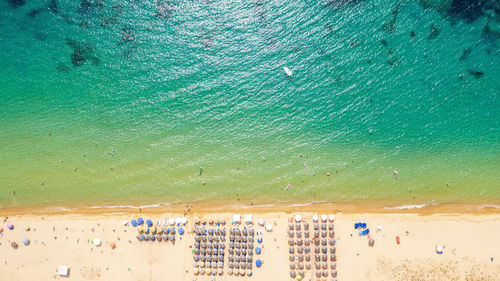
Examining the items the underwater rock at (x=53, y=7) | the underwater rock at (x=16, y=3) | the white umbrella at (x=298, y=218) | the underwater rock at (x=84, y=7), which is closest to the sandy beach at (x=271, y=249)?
the white umbrella at (x=298, y=218)

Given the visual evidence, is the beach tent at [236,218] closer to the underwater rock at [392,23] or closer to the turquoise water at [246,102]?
the turquoise water at [246,102]

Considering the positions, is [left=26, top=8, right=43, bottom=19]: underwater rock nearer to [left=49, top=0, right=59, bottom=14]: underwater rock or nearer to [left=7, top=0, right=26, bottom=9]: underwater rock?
[left=49, top=0, right=59, bottom=14]: underwater rock

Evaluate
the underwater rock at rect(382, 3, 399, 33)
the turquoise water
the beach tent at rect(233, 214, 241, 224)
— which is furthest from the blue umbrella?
the underwater rock at rect(382, 3, 399, 33)

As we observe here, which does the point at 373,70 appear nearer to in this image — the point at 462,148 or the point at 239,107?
the point at 462,148

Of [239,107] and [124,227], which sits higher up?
[239,107]

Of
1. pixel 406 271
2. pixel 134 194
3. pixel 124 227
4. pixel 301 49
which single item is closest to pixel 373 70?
pixel 301 49
